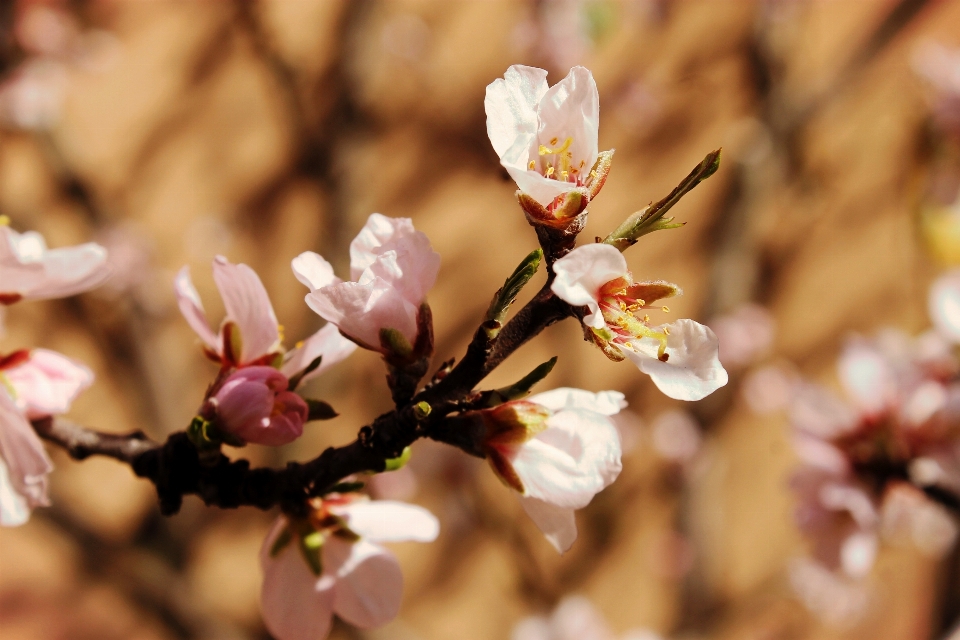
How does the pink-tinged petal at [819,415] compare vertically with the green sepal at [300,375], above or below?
below

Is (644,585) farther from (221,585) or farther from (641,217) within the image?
(641,217)

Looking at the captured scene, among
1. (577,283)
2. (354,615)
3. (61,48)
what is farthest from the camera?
(61,48)

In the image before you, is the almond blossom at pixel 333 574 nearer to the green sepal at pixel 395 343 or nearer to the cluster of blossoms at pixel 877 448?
the green sepal at pixel 395 343

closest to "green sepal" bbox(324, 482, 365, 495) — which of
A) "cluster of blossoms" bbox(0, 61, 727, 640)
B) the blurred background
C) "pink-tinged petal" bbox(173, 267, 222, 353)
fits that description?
"cluster of blossoms" bbox(0, 61, 727, 640)

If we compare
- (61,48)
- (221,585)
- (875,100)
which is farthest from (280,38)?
(875,100)

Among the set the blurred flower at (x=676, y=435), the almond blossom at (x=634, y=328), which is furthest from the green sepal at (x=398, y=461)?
the blurred flower at (x=676, y=435)
